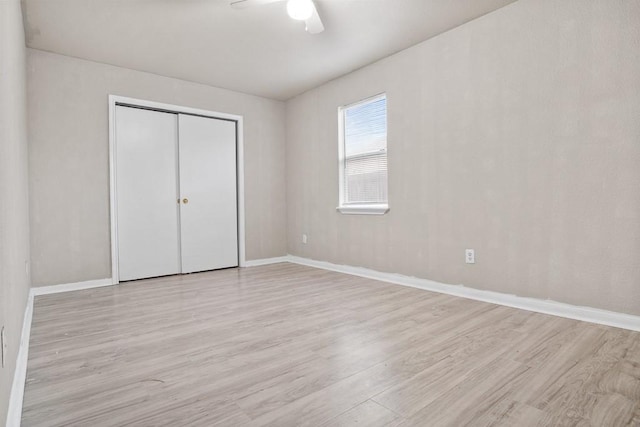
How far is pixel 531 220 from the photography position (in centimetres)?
262

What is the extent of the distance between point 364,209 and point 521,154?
1714 millimetres

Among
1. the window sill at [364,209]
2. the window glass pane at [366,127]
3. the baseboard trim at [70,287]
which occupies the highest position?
the window glass pane at [366,127]

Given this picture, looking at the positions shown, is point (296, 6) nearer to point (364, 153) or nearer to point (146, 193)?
point (364, 153)

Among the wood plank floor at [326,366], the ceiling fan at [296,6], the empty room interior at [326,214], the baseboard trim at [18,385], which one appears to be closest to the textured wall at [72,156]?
the empty room interior at [326,214]

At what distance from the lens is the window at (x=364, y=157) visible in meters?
3.82

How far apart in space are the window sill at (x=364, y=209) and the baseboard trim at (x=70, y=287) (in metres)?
2.72

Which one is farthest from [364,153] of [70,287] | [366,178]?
[70,287]

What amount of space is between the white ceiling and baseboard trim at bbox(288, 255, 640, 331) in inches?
91.0

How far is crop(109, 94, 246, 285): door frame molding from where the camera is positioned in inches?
148

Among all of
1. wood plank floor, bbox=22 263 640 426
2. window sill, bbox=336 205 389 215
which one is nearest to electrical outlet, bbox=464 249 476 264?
wood plank floor, bbox=22 263 640 426

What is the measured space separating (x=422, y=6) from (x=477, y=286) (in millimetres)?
2337

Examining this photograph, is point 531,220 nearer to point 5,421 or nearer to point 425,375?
point 425,375

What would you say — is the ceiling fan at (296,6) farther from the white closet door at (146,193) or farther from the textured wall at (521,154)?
the white closet door at (146,193)

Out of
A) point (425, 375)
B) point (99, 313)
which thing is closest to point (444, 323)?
point (425, 375)
